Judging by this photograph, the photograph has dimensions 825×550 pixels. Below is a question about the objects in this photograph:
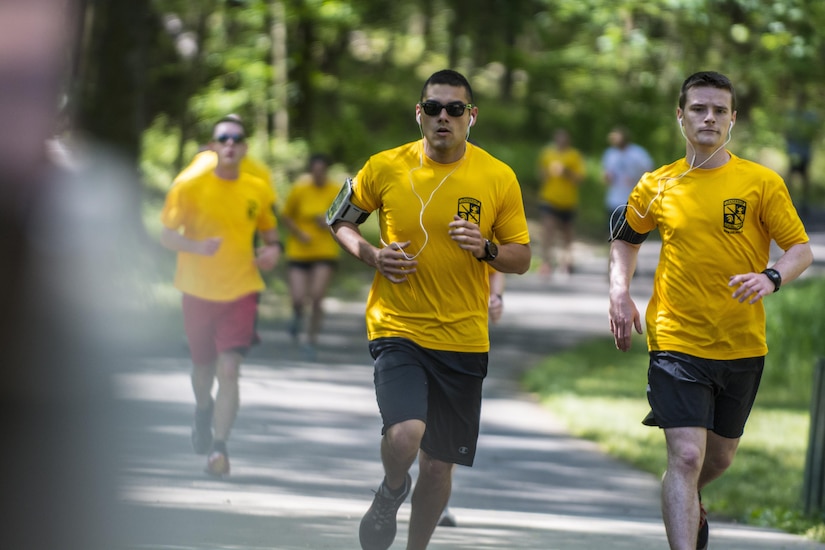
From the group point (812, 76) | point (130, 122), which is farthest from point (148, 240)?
point (812, 76)

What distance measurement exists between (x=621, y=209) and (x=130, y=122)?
1339 cm

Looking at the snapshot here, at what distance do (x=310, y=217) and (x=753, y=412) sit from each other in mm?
5178

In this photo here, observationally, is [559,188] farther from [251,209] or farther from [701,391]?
[701,391]

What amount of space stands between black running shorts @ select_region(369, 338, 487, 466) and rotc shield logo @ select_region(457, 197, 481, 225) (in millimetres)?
557

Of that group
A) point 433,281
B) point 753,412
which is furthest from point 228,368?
point 753,412

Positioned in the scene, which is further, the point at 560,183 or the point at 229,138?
the point at 560,183

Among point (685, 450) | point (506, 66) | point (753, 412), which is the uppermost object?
point (685, 450)

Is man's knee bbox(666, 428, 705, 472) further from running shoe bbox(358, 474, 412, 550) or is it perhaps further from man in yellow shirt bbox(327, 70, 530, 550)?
running shoe bbox(358, 474, 412, 550)

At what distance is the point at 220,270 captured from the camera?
854 cm

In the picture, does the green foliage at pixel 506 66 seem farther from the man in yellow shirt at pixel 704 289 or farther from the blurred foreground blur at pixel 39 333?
the blurred foreground blur at pixel 39 333

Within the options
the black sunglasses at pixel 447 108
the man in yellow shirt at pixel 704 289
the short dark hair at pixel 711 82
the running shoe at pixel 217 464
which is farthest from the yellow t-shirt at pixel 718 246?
the running shoe at pixel 217 464

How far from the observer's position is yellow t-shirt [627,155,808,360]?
17.8 ft

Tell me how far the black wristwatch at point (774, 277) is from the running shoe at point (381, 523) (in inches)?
66.4

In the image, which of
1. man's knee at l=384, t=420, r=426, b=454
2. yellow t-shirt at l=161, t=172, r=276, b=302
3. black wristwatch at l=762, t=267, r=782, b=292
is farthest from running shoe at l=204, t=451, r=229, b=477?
black wristwatch at l=762, t=267, r=782, b=292
